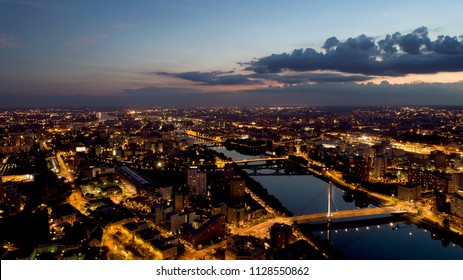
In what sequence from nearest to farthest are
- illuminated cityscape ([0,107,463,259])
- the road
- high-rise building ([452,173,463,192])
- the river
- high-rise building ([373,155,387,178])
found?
illuminated cityscape ([0,107,463,259]), the river, high-rise building ([452,173,463,192]), the road, high-rise building ([373,155,387,178])

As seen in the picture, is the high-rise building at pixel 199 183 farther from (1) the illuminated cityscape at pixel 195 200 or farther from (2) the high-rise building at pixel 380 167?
(2) the high-rise building at pixel 380 167

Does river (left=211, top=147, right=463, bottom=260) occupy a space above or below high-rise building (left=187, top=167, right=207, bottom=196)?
below

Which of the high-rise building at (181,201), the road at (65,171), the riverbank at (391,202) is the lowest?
the riverbank at (391,202)

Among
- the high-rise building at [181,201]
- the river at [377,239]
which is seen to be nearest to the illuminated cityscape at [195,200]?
the high-rise building at [181,201]

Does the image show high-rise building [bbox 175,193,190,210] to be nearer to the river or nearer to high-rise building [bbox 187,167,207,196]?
high-rise building [bbox 187,167,207,196]

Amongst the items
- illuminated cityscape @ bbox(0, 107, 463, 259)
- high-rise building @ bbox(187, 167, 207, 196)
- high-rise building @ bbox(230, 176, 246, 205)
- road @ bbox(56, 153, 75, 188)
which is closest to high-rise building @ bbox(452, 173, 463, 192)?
illuminated cityscape @ bbox(0, 107, 463, 259)

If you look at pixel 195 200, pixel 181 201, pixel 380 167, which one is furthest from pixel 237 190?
pixel 380 167

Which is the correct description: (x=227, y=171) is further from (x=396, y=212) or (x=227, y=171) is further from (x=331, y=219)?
(x=396, y=212)

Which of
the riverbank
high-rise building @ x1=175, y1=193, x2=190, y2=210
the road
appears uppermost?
high-rise building @ x1=175, y1=193, x2=190, y2=210

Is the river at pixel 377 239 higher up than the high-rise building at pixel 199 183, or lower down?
lower down

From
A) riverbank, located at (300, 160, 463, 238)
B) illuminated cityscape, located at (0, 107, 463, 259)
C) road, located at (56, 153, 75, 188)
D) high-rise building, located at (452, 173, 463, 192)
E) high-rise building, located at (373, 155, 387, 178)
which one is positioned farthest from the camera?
high-rise building, located at (373, 155, 387, 178)

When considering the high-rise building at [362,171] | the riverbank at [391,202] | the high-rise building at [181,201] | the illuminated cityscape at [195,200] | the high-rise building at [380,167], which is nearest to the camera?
the illuminated cityscape at [195,200]
